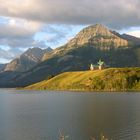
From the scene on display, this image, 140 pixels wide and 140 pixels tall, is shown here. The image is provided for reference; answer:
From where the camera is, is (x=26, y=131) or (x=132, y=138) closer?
(x=132, y=138)

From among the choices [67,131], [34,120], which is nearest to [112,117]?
[34,120]

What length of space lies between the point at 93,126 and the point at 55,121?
1687 centimetres

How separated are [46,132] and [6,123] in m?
24.4

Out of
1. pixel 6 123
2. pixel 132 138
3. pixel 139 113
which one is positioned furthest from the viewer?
A: pixel 139 113

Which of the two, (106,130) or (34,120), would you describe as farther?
(34,120)

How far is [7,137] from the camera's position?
9194 centimetres

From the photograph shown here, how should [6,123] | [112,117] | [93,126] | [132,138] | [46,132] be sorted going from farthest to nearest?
[112,117] → [6,123] → [93,126] → [46,132] → [132,138]

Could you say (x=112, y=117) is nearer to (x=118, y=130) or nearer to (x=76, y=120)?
(x=76, y=120)

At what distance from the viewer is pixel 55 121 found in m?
122

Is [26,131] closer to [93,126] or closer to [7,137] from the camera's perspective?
[7,137]

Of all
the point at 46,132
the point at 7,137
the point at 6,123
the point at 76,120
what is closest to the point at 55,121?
the point at 76,120

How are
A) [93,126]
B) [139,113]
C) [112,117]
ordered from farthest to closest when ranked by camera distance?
[139,113] < [112,117] < [93,126]

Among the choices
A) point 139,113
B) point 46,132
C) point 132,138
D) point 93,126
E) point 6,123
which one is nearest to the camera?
point 132,138

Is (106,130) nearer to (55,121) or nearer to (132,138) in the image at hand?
(132,138)
